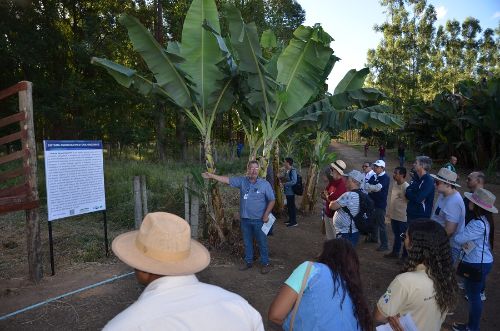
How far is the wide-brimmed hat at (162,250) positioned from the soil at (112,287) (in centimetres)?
305

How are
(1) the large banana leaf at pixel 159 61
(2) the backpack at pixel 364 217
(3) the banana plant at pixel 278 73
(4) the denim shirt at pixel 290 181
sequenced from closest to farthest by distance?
(2) the backpack at pixel 364 217 < (3) the banana plant at pixel 278 73 < (1) the large banana leaf at pixel 159 61 < (4) the denim shirt at pixel 290 181

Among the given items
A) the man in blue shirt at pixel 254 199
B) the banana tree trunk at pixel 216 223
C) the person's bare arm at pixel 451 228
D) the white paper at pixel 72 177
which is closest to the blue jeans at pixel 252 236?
the man in blue shirt at pixel 254 199

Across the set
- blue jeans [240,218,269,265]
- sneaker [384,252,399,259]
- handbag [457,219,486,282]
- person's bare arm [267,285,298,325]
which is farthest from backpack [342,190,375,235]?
person's bare arm [267,285,298,325]

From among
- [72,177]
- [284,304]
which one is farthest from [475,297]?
[72,177]

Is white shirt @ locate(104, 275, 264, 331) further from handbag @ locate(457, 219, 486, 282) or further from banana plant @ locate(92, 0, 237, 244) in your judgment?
banana plant @ locate(92, 0, 237, 244)

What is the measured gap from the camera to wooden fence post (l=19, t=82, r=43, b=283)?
5100mm

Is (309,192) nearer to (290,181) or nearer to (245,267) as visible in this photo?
(290,181)

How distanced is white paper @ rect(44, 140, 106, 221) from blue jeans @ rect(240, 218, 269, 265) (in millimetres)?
2373

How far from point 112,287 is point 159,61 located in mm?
3339

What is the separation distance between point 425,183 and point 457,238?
6.54 feet

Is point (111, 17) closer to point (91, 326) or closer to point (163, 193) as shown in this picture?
point (163, 193)

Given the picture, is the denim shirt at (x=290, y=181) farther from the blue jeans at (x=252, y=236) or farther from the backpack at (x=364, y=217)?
the backpack at (x=364, y=217)

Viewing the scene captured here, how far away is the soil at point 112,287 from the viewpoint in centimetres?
437

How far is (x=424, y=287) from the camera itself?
2.31m
